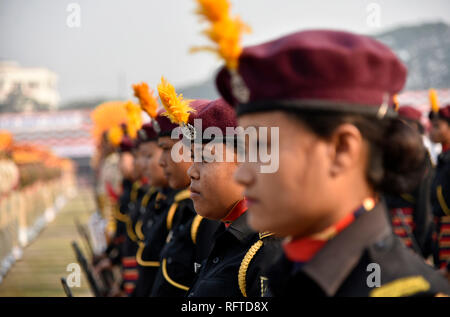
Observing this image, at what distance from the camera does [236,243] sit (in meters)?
2.31

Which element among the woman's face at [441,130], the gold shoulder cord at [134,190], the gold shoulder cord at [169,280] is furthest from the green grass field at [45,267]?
the woman's face at [441,130]

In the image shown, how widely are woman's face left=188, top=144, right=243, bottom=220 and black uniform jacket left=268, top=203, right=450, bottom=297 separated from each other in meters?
0.97

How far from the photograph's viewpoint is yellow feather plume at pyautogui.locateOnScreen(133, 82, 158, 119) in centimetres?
346

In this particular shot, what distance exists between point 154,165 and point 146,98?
2.87 ft

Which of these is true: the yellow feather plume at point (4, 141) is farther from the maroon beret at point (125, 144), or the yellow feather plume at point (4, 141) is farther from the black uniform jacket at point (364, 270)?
the black uniform jacket at point (364, 270)

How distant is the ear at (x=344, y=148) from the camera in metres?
1.31

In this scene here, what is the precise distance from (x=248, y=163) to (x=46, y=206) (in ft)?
56.8

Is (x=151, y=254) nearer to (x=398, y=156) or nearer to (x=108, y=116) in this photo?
(x=398, y=156)

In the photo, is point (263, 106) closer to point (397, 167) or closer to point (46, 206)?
point (397, 167)

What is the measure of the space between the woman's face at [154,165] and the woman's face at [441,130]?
3224 mm

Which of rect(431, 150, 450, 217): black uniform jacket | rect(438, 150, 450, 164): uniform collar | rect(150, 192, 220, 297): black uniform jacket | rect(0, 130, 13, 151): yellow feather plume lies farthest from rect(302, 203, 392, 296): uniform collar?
rect(0, 130, 13, 151): yellow feather plume
